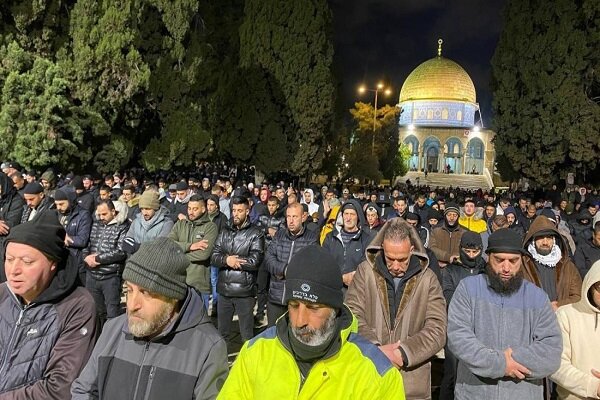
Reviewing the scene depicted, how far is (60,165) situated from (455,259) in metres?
14.4

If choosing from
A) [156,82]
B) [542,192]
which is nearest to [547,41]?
[542,192]

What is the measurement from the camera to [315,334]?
1983 mm

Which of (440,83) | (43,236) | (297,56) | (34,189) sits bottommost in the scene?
(43,236)

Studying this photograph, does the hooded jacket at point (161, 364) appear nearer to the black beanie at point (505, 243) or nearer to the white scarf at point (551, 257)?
the black beanie at point (505, 243)

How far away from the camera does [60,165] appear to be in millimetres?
16141

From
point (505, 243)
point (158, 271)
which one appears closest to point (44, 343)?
point (158, 271)

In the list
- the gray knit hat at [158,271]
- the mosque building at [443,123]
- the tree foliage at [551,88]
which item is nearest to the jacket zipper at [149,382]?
the gray knit hat at [158,271]

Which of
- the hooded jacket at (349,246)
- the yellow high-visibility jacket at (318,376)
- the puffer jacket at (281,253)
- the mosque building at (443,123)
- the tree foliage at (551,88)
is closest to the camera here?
the yellow high-visibility jacket at (318,376)

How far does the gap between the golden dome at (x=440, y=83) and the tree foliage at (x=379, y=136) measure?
24.2 metres

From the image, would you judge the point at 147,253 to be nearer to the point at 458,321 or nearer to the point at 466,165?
the point at 458,321

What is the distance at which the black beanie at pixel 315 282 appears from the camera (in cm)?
199

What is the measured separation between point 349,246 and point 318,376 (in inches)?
132

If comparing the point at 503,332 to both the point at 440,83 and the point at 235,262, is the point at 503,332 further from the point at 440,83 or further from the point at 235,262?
the point at 440,83

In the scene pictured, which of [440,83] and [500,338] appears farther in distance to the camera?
[440,83]
